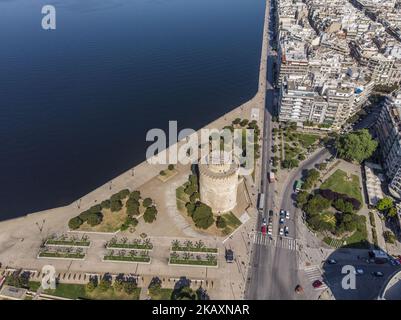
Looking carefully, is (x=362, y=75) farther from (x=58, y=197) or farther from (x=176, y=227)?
(x=58, y=197)

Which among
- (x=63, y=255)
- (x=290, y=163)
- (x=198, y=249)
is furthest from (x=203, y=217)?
(x=290, y=163)

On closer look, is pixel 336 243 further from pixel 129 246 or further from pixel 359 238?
pixel 129 246

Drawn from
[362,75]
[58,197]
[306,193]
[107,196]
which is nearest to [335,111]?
[362,75]

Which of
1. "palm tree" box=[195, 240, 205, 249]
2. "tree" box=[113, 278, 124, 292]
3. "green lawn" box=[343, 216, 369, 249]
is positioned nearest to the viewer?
"tree" box=[113, 278, 124, 292]

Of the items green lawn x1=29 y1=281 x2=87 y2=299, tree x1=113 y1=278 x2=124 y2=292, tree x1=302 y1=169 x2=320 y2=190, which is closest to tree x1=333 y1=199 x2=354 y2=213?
tree x1=302 y1=169 x2=320 y2=190

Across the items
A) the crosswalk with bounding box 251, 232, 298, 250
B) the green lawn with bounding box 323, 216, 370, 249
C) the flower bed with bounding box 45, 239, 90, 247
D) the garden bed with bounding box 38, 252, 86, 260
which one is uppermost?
the green lawn with bounding box 323, 216, 370, 249

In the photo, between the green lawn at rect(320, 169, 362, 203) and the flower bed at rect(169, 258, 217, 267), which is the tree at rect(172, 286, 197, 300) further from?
the green lawn at rect(320, 169, 362, 203)

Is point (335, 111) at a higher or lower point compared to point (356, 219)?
higher
